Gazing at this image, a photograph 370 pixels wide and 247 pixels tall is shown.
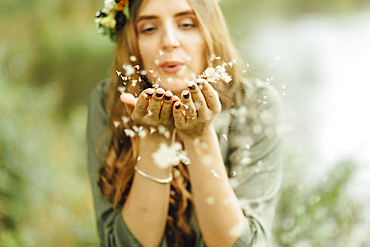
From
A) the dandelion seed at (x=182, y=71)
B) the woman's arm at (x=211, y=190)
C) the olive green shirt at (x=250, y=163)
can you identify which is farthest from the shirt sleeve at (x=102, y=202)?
the dandelion seed at (x=182, y=71)

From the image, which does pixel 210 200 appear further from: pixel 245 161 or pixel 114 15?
pixel 114 15

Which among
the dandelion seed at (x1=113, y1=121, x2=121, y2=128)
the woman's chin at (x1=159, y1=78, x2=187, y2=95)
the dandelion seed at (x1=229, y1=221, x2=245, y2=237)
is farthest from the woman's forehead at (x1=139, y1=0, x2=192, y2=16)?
the dandelion seed at (x1=229, y1=221, x2=245, y2=237)

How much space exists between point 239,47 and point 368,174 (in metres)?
0.40

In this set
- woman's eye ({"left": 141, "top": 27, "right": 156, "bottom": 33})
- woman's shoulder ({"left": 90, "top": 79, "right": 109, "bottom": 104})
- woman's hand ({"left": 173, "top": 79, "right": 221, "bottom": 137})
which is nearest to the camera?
woman's hand ({"left": 173, "top": 79, "right": 221, "bottom": 137})

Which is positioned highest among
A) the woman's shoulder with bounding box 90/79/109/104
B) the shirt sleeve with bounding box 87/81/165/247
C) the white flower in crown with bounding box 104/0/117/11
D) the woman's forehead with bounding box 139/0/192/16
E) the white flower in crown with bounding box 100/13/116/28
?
the white flower in crown with bounding box 104/0/117/11

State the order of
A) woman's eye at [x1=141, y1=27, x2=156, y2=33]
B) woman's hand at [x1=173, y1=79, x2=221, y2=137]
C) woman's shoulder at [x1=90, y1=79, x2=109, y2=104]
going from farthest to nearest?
woman's shoulder at [x1=90, y1=79, x2=109, y2=104]
woman's eye at [x1=141, y1=27, x2=156, y2=33]
woman's hand at [x1=173, y1=79, x2=221, y2=137]

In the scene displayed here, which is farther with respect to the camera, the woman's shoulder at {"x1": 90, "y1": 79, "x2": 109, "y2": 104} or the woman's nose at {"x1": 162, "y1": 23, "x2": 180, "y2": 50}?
the woman's shoulder at {"x1": 90, "y1": 79, "x2": 109, "y2": 104}

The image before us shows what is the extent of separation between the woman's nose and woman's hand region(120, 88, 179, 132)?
0.10 metres

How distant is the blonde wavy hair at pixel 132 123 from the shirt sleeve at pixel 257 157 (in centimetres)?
4

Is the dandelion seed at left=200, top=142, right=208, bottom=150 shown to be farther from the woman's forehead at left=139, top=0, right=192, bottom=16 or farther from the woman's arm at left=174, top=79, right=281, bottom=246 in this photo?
the woman's forehead at left=139, top=0, right=192, bottom=16

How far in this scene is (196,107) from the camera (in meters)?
0.31

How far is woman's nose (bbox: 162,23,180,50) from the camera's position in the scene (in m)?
0.38

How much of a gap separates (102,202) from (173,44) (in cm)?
31

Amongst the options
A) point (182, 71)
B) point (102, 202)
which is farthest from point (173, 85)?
point (102, 202)
